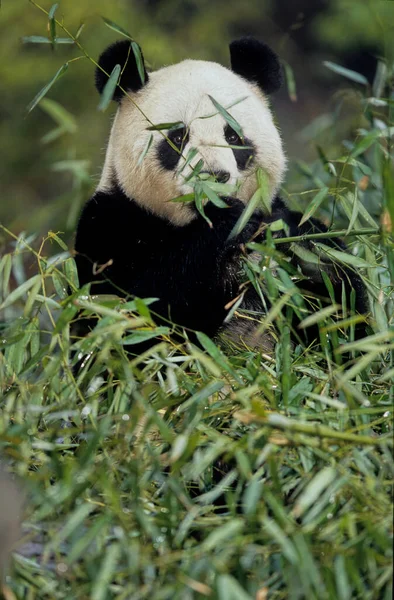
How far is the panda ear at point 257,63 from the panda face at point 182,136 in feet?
0.38

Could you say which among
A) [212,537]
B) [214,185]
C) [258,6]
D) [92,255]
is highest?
[214,185]

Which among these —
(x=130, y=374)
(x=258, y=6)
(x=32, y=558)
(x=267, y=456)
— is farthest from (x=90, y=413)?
(x=258, y=6)

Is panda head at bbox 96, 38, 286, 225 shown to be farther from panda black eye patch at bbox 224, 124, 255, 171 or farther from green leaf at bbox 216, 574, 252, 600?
green leaf at bbox 216, 574, 252, 600

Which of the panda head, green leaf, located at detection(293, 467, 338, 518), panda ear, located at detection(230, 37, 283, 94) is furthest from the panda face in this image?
green leaf, located at detection(293, 467, 338, 518)

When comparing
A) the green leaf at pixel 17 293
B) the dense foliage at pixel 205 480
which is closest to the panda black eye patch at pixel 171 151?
the dense foliage at pixel 205 480

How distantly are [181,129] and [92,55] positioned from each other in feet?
13.8

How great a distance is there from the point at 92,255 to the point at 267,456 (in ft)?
4.46

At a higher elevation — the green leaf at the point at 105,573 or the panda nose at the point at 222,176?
the panda nose at the point at 222,176

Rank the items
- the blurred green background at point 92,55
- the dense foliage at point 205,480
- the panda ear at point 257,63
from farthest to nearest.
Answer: the blurred green background at point 92,55, the panda ear at point 257,63, the dense foliage at point 205,480

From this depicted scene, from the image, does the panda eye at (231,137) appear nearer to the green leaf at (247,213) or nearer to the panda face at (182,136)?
the panda face at (182,136)

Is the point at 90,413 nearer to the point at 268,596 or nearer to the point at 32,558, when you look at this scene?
the point at 32,558

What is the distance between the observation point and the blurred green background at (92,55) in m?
7.12

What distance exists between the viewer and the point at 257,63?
11.2ft

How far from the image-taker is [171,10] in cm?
861
